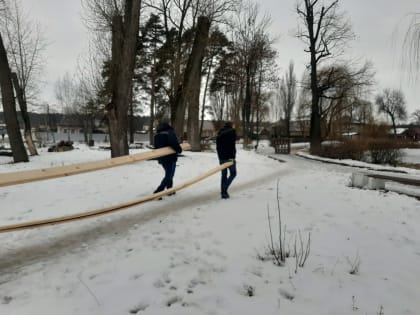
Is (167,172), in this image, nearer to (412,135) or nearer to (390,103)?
(412,135)

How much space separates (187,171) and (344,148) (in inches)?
427

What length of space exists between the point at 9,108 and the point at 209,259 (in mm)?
14279

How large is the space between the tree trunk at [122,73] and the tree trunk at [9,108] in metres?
5.95

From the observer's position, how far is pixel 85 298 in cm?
258

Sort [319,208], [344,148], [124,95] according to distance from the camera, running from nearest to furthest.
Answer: [319,208] → [124,95] → [344,148]

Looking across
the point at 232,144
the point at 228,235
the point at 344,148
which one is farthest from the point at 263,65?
the point at 228,235

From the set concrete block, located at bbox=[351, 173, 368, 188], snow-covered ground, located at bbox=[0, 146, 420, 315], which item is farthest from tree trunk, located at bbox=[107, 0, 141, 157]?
concrete block, located at bbox=[351, 173, 368, 188]

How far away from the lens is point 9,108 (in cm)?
1349

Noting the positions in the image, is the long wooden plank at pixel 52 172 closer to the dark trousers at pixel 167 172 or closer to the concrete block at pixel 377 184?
the dark trousers at pixel 167 172

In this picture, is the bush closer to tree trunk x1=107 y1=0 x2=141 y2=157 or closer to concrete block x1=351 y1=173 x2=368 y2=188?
concrete block x1=351 y1=173 x2=368 y2=188

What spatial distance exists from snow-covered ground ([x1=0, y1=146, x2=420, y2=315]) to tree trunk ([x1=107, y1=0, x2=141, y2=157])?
5.29 metres

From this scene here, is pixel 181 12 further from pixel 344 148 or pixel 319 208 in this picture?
pixel 319 208

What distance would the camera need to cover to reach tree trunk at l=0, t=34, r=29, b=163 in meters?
13.3

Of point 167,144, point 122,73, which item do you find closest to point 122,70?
point 122,73
